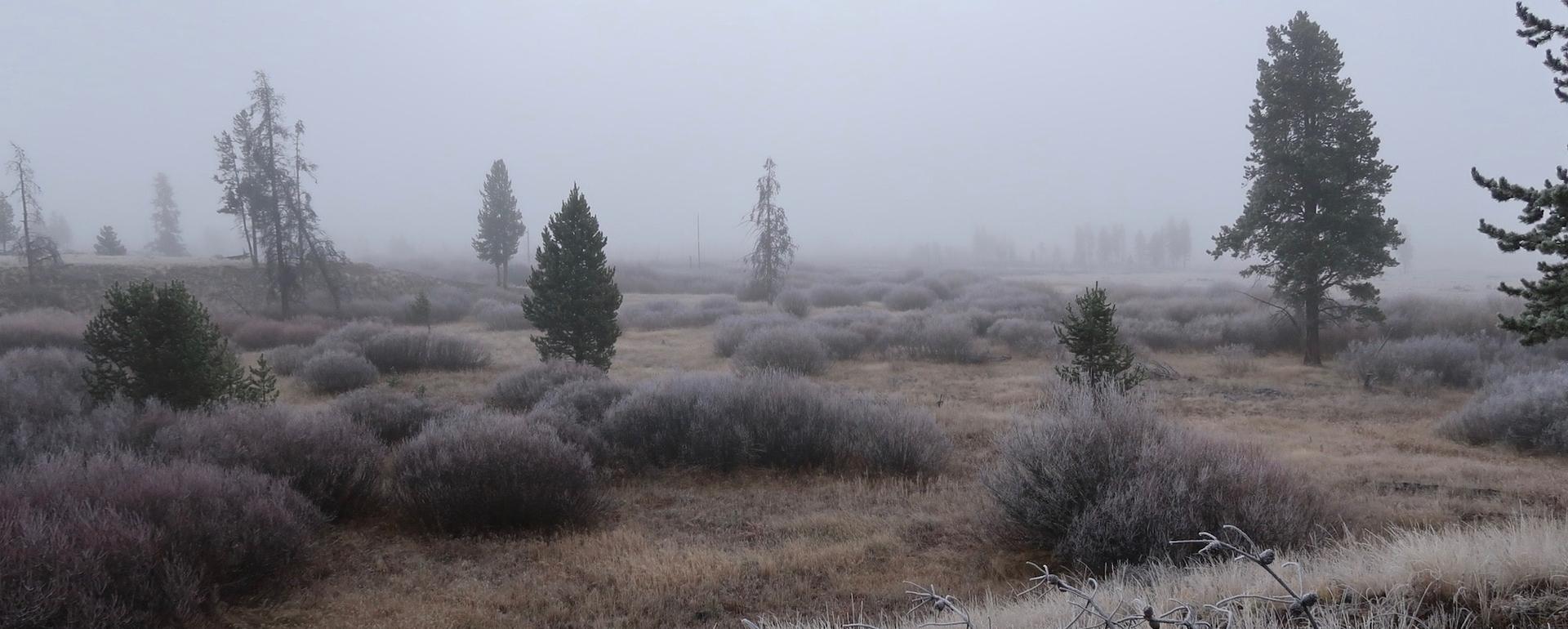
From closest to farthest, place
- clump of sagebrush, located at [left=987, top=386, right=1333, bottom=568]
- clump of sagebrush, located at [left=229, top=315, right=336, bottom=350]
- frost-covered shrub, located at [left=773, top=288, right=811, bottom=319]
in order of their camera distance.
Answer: clump of sagebrush, located at [left=987, top=386, right=1333, bottom=568] → clump of sagebrush, located at [left=229, top=315, right=336, bottom=350] → frost-covered shrub, located at [left=773, top=288, right=811, bottom=319]

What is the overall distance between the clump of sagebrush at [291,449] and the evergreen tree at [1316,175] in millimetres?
21543

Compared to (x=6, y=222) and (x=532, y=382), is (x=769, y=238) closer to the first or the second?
(x=532, y=382)

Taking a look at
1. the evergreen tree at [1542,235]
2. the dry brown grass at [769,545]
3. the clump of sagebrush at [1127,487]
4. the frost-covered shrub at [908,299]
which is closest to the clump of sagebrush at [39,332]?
the dry brown grass at [769,545]

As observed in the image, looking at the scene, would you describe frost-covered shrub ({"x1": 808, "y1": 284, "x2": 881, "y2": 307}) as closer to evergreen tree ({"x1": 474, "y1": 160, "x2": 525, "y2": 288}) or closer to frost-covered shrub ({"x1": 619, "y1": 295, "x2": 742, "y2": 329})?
frost-covered shrub ({"x1": 619, "y1": 295, "x2": 742, "y2": 329})

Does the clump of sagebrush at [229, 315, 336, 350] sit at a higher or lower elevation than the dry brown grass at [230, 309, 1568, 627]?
higher

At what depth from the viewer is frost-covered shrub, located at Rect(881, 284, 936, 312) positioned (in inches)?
1451

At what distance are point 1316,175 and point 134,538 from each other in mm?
23709

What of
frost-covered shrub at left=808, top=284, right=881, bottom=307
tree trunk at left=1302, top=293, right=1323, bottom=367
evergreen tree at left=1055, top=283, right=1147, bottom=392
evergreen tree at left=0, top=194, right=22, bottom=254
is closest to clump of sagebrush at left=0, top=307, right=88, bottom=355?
evergreen tree at left=1055, top=283, right=1147, bottom=392

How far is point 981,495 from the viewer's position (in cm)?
881

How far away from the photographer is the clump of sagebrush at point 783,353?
1950 cm

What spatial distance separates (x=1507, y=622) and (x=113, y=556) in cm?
797

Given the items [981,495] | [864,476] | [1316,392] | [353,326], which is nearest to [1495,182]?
[981,495]

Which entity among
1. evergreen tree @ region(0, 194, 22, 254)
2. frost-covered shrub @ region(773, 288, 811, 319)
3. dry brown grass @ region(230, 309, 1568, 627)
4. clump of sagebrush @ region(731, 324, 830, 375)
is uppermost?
evergreen tree @ region(0, 194, 22, 254)

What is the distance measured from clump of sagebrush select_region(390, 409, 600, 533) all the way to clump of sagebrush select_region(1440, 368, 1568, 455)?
532 inches
